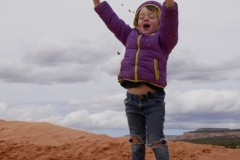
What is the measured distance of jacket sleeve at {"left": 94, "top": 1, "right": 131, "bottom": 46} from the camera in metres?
3.72

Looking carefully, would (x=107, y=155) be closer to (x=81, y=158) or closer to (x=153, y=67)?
(x=81, y=158)

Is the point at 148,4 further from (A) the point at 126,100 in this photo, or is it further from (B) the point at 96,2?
(A) the point at 126,100

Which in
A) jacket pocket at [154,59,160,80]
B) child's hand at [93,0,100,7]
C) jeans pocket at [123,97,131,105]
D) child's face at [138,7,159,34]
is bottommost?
jeans pocket at [123,97,131,105]

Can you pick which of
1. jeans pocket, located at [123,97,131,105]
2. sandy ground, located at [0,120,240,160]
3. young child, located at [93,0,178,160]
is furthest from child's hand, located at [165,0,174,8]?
sandy ground, located at [0,120,240,160]

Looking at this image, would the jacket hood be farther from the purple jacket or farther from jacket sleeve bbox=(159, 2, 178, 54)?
jacket sleeve bbox=(159, 2, 178, 54)

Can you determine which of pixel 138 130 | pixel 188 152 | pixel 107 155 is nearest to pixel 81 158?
pixel 107 155

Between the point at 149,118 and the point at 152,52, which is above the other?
the point at 152,52

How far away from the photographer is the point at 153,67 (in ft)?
11.0

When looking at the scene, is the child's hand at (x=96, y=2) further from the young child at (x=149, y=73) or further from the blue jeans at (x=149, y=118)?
the blue jeans at (x=149, y=118)

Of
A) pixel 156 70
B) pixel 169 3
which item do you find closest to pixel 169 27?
pixel 169 3

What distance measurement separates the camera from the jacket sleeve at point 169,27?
3.23m

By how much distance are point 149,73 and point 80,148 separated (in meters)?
3.23

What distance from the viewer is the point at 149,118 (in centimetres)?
333

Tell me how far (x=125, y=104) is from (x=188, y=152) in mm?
2597
